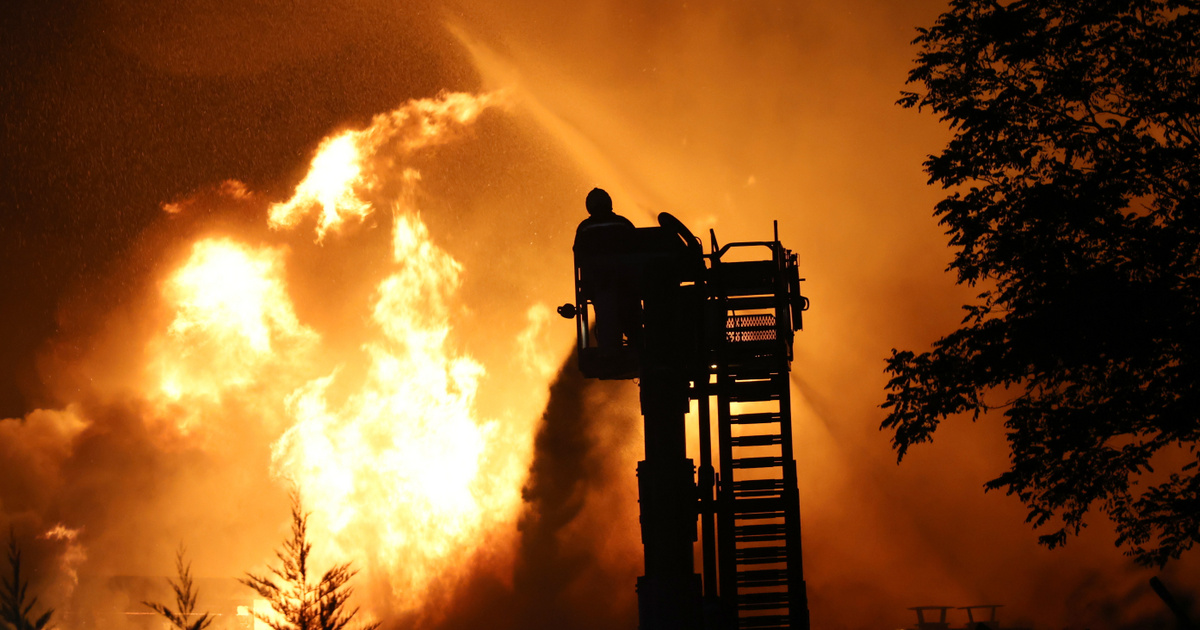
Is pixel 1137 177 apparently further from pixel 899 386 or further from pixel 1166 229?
pixel 899 386

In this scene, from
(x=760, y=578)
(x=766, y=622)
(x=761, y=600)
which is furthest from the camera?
(x=766, y=622)

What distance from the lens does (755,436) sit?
15859 millimetres

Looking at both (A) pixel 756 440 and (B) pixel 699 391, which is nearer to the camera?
(B) pixel 699 391

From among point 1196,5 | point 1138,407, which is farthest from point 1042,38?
point 1138,407

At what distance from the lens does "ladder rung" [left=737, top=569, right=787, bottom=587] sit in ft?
52.6

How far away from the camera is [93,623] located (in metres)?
79.8

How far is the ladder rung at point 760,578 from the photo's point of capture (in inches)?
631

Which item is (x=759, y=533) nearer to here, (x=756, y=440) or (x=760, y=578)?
(x=760, y=578)

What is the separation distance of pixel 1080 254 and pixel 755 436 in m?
5.36

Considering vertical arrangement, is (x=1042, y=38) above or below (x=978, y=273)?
above

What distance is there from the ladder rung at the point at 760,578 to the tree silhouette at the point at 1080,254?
2.65 metres

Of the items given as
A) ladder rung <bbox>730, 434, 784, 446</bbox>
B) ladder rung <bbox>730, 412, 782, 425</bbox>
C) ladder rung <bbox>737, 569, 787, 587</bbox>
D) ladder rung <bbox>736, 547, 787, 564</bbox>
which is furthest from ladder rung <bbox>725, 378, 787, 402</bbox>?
ladder rung <bbox>737, 569, 787, 587</bbox>

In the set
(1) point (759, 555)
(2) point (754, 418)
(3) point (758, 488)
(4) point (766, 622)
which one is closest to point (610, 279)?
(2) point (754, 418)

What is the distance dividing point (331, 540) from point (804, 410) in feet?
86.0
